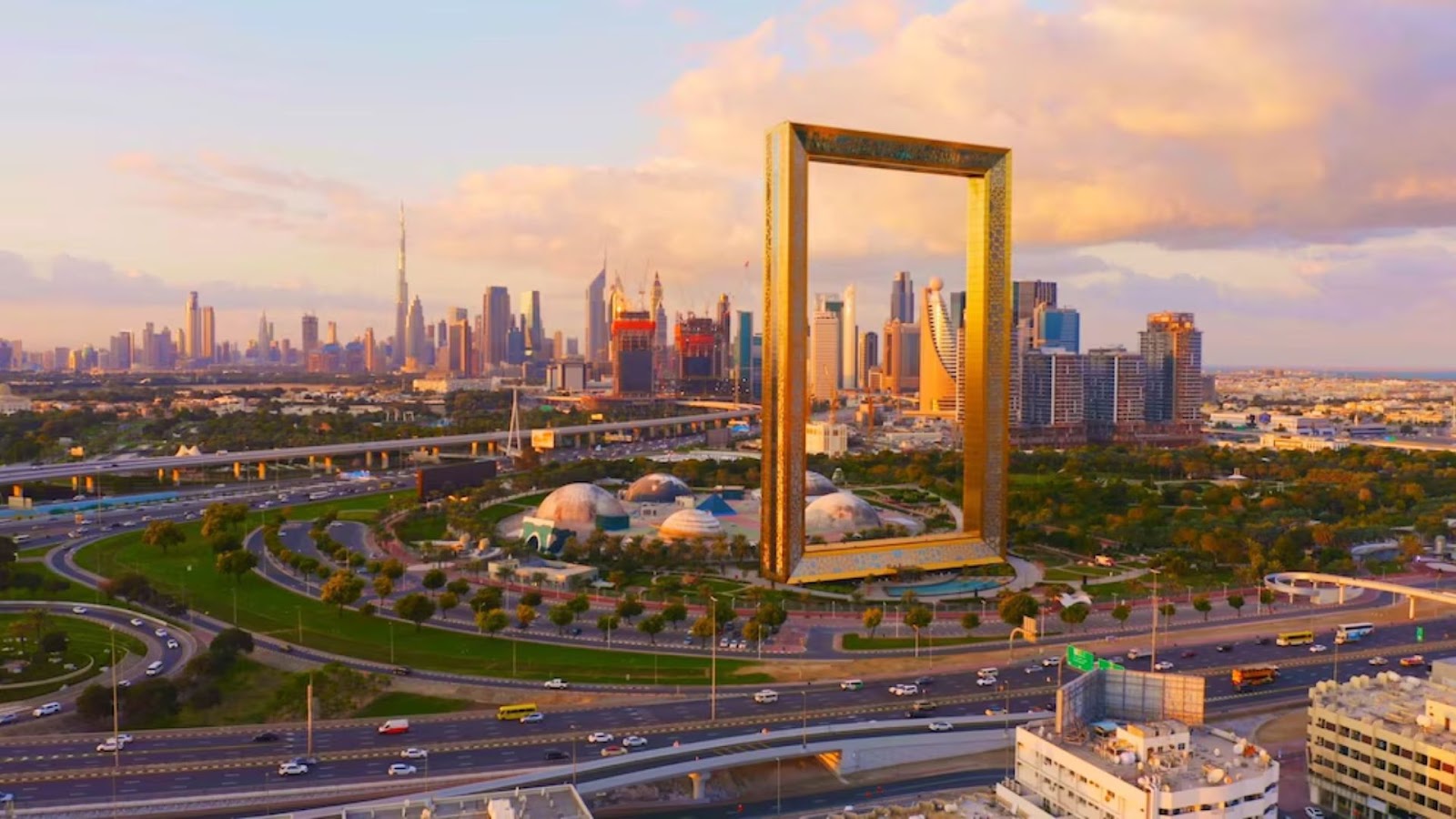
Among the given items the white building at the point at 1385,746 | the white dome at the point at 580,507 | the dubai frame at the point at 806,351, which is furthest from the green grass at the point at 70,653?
the white building at the point at 1385,746

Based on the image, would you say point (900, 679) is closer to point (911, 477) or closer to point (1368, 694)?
point (1368, 694)

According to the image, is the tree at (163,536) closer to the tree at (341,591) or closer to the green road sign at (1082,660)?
the tree at (341,591)

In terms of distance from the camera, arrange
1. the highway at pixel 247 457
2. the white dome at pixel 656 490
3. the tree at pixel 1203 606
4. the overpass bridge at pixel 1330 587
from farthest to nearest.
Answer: the highway at pixel 247 457, the white dome at pixel 656 490, the overpass bridge at pixel 1330 587, the tree at pixel 1203 606

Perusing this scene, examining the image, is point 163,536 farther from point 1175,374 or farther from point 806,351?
point 1175,374

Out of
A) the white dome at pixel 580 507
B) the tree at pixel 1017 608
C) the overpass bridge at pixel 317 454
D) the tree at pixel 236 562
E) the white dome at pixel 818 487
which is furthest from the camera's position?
the overpass bridge at pixel 317 454

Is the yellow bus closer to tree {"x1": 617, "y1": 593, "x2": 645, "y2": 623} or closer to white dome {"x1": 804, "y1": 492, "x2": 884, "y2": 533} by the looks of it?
tree {"x1": 617, "y1": 593, "x2": 645, "y2": 623}

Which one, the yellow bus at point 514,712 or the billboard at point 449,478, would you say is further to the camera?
the billboard at point 449,478

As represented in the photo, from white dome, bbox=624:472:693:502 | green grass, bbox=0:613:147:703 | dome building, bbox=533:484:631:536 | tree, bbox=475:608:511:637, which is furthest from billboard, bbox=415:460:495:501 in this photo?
tree, bbox=475:608:511:637

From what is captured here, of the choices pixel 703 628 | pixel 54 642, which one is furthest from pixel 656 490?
pixel 54 642
